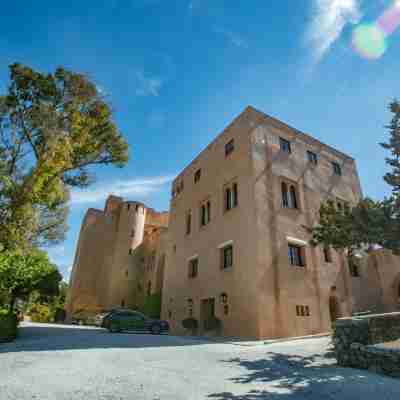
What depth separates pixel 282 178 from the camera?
1736 centimetres

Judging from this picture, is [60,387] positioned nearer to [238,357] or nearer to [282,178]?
[238,357]

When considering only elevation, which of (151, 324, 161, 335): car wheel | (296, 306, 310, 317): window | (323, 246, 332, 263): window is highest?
(323, 246, 332, 263): window

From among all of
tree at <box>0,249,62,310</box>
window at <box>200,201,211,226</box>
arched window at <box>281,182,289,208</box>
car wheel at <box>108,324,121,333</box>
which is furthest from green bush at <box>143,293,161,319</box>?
arched window at <box>281,182,289,208</box>

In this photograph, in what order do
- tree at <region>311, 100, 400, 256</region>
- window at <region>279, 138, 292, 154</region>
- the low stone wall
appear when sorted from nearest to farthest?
1. the low stone wall
2. tree at <region>311, 100, 400, 256</region>
3. window at <region>279, 138, 292, 154</region>

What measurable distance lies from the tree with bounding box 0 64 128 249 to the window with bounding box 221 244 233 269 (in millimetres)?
8653

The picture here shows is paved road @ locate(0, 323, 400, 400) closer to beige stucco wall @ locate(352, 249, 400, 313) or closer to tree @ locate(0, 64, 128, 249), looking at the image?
tree @ locate(0, 64, 128, 249)

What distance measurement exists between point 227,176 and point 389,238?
11075 mm

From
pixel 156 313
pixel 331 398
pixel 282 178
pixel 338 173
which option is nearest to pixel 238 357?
pixel 331 398

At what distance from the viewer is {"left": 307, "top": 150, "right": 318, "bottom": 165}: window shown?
784 inches

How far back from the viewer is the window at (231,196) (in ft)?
57.0

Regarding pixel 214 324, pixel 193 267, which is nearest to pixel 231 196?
pixel 193 267

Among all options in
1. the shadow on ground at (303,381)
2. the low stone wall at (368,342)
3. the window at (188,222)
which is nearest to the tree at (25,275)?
the window at (188,222)

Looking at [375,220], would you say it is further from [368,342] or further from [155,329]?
[155,329]

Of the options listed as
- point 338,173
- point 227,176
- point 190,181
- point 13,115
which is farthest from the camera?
point 190,181
